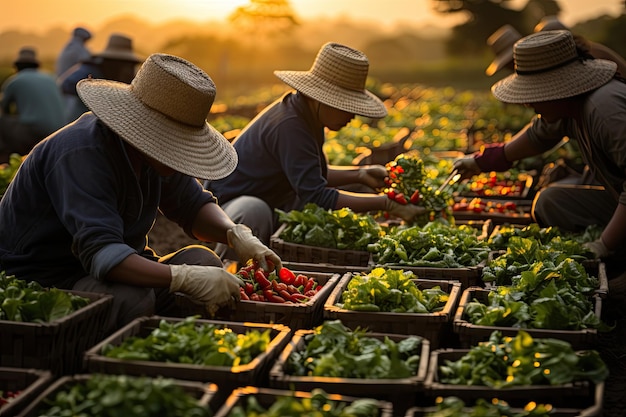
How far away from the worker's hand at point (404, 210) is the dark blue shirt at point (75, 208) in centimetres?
193

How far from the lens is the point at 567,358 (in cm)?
322

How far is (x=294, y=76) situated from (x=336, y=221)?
1.21 m

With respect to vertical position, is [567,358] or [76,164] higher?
[76,164]

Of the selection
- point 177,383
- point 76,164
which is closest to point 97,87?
point 76,164

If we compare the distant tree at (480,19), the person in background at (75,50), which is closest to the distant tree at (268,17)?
the distant tree at (480,19)

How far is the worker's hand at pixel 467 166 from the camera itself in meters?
6.71

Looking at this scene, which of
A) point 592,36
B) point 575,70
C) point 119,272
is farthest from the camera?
point 592,36

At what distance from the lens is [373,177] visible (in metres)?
6.22

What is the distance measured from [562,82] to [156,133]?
2.82 meters

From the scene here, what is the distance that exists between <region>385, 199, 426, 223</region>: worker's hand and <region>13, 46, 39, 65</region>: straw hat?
→ 836 centimetres

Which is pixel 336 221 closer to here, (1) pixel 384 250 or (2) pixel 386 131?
(1) pixel 384 250

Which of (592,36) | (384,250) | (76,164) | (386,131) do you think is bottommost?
(592,36)

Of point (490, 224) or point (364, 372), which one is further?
point (490, 224)

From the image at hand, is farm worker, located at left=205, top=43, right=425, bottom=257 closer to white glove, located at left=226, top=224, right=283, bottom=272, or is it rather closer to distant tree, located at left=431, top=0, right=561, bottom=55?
white glove, located at left=226, top=224, right=283, bottom=272
